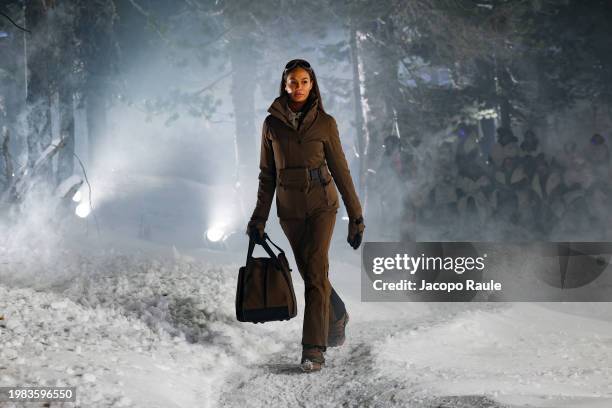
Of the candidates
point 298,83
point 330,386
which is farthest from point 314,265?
point 298,83

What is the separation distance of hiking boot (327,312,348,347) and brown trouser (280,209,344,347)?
1.15 feet

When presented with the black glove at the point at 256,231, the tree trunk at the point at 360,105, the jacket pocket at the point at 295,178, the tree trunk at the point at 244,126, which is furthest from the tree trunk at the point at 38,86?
the tree trunk at the point at 360,105

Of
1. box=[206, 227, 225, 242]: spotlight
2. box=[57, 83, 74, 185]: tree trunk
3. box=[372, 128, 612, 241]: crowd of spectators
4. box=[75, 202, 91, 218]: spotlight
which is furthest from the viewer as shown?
box=[206, 227, 225, 242]: spotlight

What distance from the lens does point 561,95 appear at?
57.2 feet

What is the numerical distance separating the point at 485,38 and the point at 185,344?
13373mm

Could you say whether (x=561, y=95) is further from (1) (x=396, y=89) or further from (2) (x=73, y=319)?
(2) (x=73, y=319)

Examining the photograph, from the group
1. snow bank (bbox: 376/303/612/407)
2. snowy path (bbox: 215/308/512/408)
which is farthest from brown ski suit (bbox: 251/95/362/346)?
snow bank (bbox: 376/303/612/407)

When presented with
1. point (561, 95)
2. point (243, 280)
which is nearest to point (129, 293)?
point (243, 280)

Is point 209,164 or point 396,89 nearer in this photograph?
point 396,89

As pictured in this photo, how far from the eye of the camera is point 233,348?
18.0ft

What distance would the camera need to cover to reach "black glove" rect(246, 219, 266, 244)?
5000 mm

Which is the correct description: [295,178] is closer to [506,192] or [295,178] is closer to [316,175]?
[316,175]

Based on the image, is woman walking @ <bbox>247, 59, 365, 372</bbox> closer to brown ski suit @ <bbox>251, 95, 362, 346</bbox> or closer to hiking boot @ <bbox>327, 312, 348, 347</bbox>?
brown ski suit @ <bbox>251, 95, 362, 346</bbox>

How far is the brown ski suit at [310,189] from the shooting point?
15.7ft
